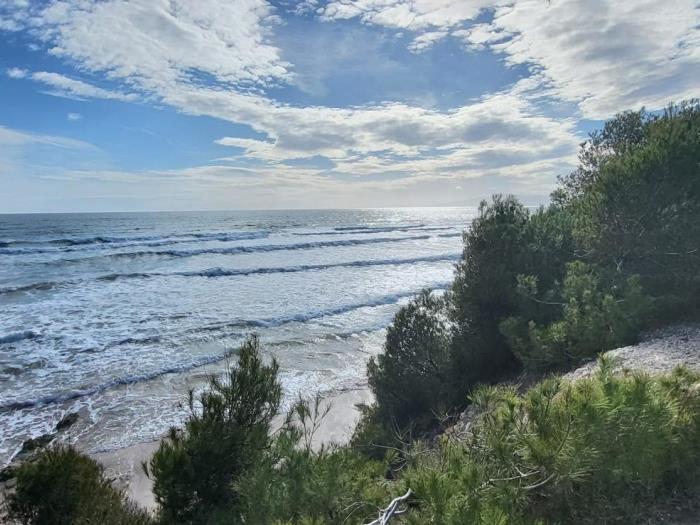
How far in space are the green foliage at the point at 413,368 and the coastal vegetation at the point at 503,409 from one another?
3cm

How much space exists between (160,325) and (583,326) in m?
17.0

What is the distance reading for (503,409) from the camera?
350cm

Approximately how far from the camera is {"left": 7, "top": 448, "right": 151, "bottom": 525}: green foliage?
5055mm

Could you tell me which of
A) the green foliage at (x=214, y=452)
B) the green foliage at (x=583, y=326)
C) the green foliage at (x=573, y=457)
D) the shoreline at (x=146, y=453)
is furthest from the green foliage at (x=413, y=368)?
the green foliage at (x=573, y=457)

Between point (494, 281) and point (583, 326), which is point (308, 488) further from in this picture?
point (494, 281)

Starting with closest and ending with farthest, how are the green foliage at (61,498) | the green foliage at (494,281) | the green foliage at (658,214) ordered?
1. the green foliage at (61,498)
2. the green foliage at (658,214)
3. the green foliage at (494,281)

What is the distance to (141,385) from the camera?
42.2 feet

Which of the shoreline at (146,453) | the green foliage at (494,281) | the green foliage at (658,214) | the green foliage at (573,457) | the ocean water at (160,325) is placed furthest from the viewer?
the ocean water at (160,325)

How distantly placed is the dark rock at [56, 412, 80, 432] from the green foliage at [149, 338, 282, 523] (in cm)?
625

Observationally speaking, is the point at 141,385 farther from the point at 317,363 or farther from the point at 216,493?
the point at 216,493

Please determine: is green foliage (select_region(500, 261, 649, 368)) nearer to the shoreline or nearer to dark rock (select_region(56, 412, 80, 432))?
the shoreline

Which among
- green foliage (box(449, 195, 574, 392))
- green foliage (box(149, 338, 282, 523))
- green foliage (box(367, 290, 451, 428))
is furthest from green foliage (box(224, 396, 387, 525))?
green foliage (box(449, 195, 574, 392))

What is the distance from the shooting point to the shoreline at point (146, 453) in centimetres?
834

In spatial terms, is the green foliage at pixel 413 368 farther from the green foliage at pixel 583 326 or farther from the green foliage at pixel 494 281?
the green foliage at pixel 583 326
